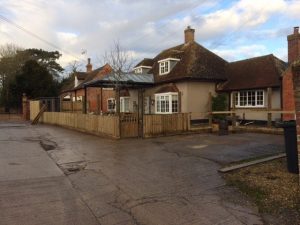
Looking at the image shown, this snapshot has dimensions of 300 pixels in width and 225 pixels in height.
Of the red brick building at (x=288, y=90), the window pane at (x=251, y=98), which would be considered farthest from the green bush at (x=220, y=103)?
the red brick building at (x=288, y=90)

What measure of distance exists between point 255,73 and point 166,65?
25.6 ft

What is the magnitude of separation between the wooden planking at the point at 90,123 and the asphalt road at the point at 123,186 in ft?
11.9

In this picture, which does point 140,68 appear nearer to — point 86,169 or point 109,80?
point 109,80

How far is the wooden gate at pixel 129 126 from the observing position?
17516mm

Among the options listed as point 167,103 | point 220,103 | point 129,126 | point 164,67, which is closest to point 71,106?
point 164,67

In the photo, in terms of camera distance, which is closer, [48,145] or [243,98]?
[48,145]

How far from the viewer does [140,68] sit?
34.1 metres

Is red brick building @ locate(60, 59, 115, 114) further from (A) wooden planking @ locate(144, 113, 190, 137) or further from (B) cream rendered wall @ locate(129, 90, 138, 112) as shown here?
(A) wooden planking @ locate(144, 113, 190, 137)

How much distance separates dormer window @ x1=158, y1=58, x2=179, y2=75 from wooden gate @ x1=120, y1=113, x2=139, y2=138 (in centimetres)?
1200

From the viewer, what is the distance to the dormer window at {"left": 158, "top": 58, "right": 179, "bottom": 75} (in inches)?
1141

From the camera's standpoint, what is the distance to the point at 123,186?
7.90 metres

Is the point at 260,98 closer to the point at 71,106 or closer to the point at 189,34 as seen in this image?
the point at 189,34

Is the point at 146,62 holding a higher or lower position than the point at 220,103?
higher

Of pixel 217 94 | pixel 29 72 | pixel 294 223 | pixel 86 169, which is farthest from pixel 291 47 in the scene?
pixel 29 72
